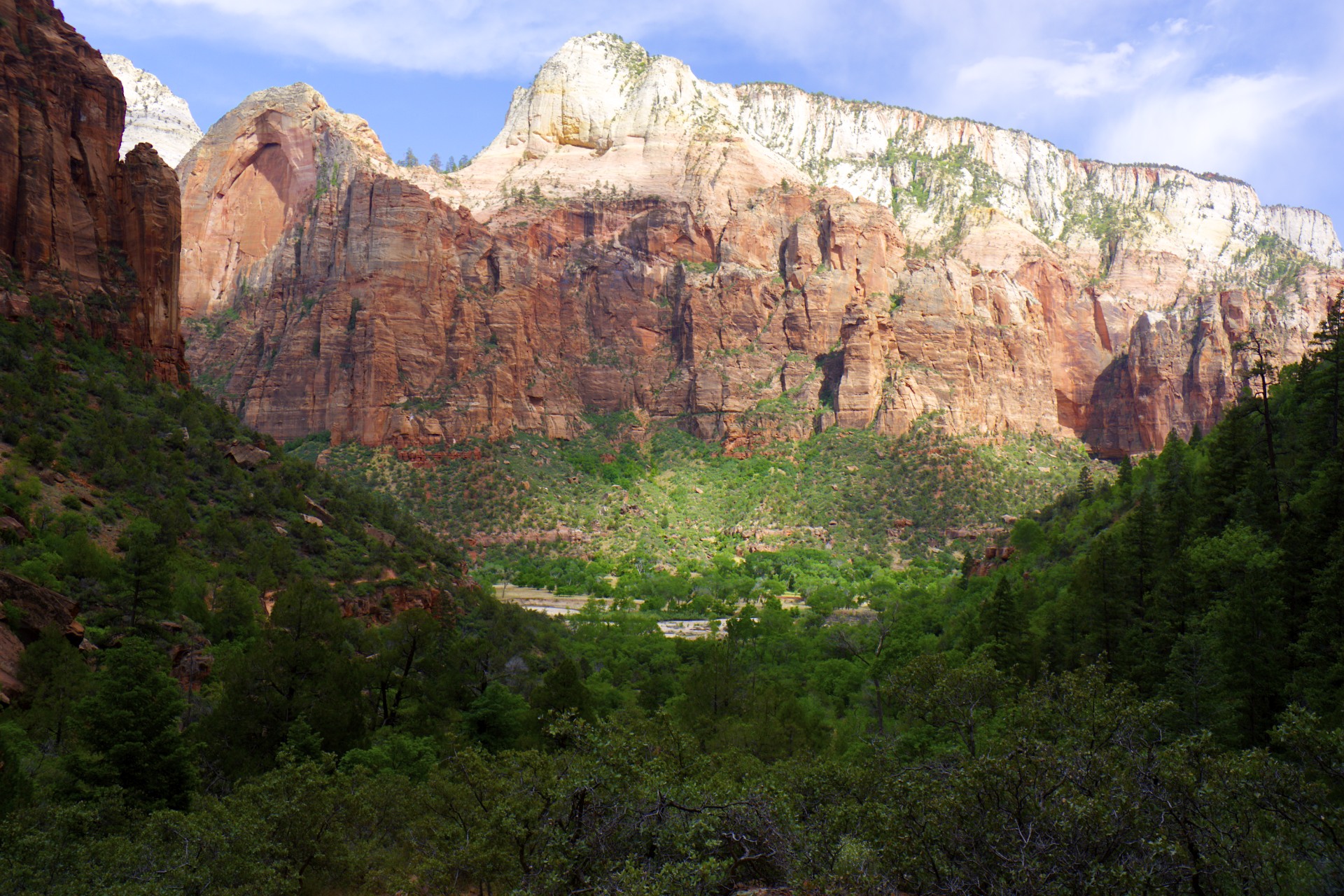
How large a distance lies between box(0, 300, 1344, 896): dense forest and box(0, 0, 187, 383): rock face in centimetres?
380

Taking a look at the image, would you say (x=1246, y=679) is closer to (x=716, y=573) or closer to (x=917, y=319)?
(x=716, y=573)

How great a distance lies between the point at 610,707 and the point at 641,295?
104283 mm

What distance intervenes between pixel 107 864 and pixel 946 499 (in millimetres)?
99135

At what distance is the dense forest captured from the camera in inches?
510

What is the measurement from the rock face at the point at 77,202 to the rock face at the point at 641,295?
53.2 m

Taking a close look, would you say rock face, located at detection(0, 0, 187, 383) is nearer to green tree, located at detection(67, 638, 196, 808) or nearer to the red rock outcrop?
the red rock outcrop

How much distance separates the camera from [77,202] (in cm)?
5241

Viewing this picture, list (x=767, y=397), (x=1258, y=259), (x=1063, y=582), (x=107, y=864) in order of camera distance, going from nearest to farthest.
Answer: (x=107, y=864), (x=1063, y=582), (x=767, y=397), (x=1258, y=259)

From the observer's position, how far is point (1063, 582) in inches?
1854

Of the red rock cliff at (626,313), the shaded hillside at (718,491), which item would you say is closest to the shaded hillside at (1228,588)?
the shaded hillside at (718,491)

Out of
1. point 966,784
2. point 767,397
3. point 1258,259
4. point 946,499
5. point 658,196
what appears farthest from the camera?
point 1258,259

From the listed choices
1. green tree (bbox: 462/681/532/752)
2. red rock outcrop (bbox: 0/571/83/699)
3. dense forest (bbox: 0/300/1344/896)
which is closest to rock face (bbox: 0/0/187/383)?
dense forest (bbox: 0/300/1344/896)

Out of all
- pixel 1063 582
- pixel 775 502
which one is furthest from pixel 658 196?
pixel 1063 582

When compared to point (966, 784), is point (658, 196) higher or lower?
higher
